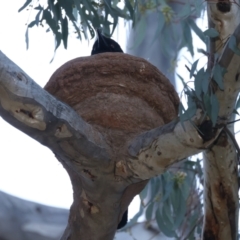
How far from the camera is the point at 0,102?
1519mm

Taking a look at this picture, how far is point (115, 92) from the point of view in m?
1.90

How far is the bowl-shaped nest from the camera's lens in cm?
184

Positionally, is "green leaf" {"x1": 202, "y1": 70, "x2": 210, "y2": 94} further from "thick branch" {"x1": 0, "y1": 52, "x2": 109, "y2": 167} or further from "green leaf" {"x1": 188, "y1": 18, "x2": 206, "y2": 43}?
"green leaf" {"x1": 188, "y1": 18, "x2": 206, "y2": 43}

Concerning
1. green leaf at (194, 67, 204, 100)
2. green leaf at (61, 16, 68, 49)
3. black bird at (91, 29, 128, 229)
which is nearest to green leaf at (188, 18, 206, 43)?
black bird at (91, 29, 128, 229)

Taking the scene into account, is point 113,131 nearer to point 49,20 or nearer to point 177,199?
point 49,20

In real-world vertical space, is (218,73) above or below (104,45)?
below

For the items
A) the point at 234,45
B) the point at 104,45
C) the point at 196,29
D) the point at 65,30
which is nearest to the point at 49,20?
the point at 65,30

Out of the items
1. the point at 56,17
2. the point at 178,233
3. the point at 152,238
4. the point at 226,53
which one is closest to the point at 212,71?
the point at 226,53

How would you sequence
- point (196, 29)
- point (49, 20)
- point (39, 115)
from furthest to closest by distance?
point (196, 29), point (49, 20), point (39, 115)

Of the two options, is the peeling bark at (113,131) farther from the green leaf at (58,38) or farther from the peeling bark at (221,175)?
the green leaf at (58,38)

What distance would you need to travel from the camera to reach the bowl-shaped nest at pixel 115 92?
184cm

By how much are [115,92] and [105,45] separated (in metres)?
0.71

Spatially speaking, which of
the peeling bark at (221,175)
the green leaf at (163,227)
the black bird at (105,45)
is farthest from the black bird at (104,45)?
the peeling bark at (221,175)

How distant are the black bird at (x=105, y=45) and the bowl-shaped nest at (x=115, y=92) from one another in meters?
0.63
